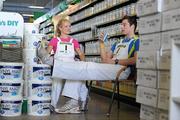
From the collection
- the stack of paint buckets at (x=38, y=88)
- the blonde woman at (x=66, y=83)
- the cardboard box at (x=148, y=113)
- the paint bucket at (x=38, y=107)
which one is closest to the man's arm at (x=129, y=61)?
the blonde woman at (x=66, y=83)

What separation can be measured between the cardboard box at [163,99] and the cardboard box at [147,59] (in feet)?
0.80

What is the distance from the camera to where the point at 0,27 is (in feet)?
16.0

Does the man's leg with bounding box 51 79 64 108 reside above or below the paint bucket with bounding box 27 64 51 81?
below

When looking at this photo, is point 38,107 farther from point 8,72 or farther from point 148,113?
point 148,113

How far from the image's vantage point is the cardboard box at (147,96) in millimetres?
3012

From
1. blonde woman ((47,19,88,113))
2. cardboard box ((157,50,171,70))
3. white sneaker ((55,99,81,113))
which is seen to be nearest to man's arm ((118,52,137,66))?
blonde woman ((47,19,88,113))

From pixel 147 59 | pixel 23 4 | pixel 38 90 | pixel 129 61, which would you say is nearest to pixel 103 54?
pixel 129 61

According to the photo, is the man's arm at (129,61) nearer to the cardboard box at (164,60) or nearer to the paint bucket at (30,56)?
the paint bucket at (30,56)

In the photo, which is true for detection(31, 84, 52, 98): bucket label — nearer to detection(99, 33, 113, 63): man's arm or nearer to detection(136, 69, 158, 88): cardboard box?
detection(99, 33, 113, 63): man's arm

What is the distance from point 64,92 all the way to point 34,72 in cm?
52

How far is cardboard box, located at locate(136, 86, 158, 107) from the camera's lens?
3.01 metres

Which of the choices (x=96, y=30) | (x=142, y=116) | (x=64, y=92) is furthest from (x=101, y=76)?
(x=96, y=30)

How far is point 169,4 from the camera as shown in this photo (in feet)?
9.35

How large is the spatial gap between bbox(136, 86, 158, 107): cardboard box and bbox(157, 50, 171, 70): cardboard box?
8.7 inches
